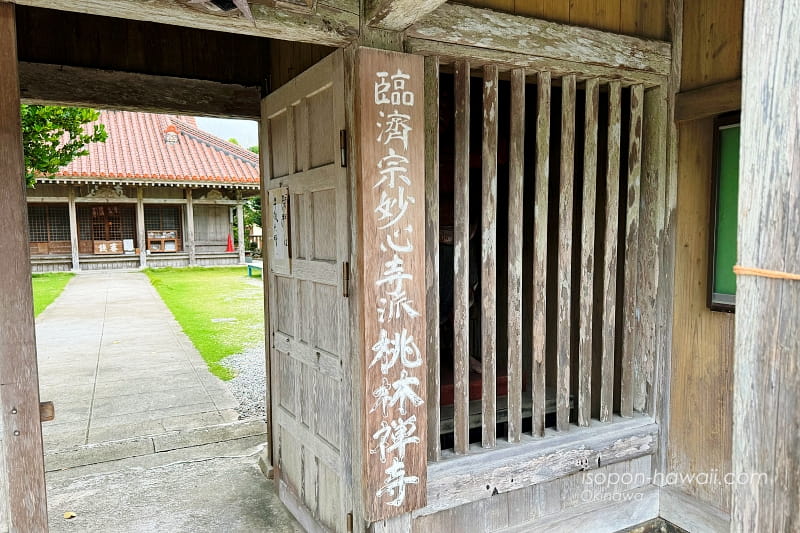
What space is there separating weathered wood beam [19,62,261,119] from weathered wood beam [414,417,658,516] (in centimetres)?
252

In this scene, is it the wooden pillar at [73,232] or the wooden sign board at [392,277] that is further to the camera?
the wooden pillar at [73,232]

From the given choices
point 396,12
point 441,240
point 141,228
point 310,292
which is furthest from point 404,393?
point 141,228

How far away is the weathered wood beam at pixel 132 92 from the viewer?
2814mm

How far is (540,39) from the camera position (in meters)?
2.36

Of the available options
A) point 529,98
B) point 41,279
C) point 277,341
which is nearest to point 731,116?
point 529,98

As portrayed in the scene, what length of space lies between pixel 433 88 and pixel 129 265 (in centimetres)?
1781

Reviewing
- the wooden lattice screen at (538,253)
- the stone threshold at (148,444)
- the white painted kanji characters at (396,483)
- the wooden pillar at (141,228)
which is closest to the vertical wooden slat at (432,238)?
the wooden lattice screen at (538,253)

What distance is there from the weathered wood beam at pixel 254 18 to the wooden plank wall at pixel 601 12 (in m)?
0.61

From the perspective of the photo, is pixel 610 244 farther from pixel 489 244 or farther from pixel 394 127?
pixel 394 127

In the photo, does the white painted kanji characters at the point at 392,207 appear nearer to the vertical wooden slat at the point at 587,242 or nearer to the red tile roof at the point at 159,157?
the vertical wooden slat at the point at 587,242

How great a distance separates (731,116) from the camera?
8.00 feet

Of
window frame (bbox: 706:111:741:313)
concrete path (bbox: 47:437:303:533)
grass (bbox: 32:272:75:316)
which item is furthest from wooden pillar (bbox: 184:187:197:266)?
window frame (bbox: 706:111:741:313)

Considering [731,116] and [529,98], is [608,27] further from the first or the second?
[529,98]

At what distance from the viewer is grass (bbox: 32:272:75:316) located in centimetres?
1023
